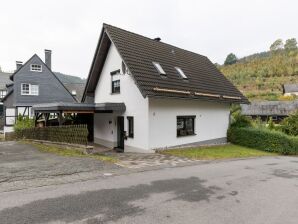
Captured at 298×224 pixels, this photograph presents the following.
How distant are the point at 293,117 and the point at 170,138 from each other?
1323 centimetres

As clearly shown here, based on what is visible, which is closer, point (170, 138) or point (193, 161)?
point (193, 161)

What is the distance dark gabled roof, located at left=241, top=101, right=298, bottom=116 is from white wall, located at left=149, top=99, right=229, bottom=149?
92.6 ft

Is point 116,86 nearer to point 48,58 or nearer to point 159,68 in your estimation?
point 159,68

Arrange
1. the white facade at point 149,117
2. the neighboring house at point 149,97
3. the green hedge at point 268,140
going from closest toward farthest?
the white facade at point 149,117 < the neighboring house at point 149,97 < the green hedge at point 268,140

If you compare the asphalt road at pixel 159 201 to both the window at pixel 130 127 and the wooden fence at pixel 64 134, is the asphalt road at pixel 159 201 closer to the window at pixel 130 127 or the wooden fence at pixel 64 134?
the wooden fence at pixel 64 134

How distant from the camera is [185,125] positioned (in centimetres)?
1700

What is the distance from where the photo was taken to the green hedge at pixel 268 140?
60.5ft

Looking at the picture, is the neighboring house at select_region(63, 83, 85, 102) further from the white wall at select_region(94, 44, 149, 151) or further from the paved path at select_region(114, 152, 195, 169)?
the paved path at select_region(114, 152, 195, 169)

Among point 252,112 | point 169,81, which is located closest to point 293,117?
point 169,81

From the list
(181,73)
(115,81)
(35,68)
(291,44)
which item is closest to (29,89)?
(35,68)

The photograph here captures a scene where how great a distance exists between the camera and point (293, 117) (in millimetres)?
22172

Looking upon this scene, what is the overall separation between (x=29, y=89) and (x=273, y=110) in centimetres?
4012

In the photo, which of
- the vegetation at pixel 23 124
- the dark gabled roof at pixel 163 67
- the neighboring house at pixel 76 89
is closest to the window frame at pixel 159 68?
the dark gabled roof at pixel 163 67

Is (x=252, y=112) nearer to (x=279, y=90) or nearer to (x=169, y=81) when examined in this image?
(x=279, y=90)
